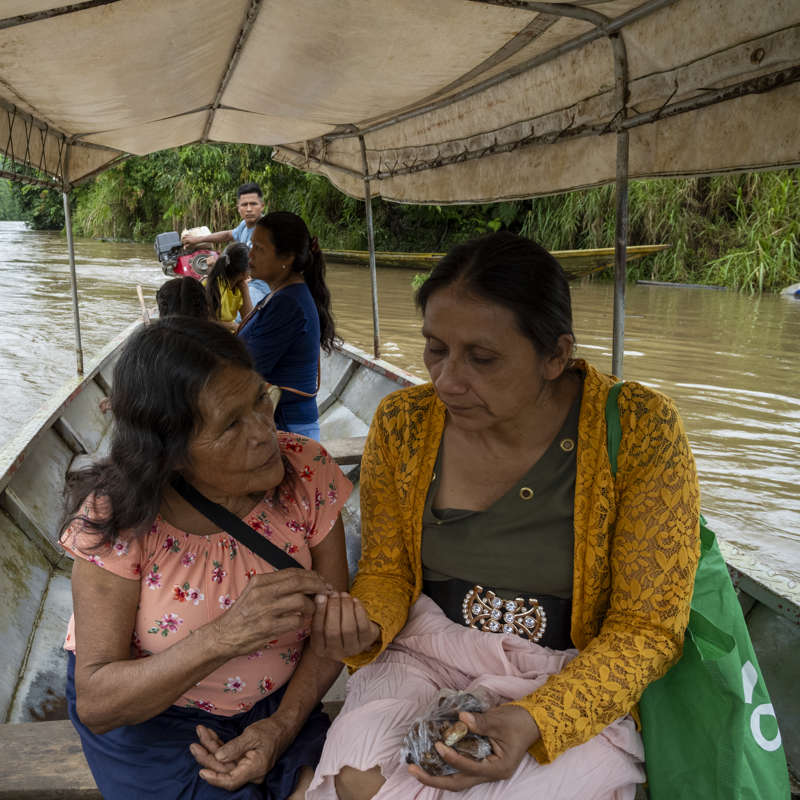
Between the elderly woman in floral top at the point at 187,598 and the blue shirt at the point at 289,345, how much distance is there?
157 centimetres

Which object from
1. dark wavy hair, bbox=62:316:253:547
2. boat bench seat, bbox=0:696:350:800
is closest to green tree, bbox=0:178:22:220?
boat bench seat, bbox=0:696:350:800

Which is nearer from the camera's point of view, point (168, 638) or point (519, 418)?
point (168, 638)

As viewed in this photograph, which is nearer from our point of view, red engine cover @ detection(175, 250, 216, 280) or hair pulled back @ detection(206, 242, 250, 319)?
hair pulled back @ detection(206, 242, 250, 319)

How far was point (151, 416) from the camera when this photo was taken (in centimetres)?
127

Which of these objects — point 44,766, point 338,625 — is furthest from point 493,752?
point 44,766

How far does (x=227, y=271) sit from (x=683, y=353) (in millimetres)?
5794

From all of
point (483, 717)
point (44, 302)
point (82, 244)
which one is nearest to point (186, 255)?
point (483, 717)

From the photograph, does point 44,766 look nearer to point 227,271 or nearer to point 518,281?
point 518,281

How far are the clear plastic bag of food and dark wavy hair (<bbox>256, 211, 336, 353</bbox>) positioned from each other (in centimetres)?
225

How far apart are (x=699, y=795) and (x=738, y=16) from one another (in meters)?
1.72

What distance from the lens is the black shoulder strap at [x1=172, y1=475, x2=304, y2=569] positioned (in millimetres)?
1345

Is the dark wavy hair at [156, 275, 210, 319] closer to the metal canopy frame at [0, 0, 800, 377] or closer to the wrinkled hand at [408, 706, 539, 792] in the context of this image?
the metal canopy frame at [0, 0, 800, 377]

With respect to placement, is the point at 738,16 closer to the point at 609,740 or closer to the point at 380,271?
the point at 609,740

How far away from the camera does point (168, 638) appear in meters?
1.31
